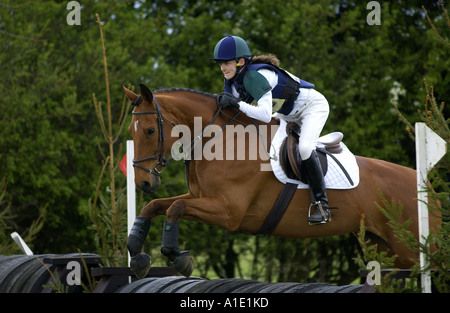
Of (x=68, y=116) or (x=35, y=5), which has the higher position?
(x=35, y=5)

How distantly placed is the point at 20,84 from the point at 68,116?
127 cm

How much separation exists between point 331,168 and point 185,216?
3.85 feet

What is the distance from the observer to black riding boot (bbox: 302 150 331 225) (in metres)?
4.79

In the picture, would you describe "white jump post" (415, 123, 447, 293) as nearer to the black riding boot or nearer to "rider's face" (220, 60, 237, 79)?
the black riding boot

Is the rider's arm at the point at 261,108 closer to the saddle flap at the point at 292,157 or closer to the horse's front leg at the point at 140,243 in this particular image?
the saddle flap at the point at 292,157

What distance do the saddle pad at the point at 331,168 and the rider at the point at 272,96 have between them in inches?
5.8

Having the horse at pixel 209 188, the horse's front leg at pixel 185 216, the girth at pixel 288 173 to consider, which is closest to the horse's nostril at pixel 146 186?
the horse at pixel 209 188

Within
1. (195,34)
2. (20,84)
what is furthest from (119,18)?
(20,84)

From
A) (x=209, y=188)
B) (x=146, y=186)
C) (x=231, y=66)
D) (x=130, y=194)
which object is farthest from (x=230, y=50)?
(x=130, y=194)

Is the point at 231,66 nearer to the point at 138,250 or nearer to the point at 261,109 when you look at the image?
the point at 261,109

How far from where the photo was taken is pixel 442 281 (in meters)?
3.72

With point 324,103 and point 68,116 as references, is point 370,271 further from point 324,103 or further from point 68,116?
point 68,116

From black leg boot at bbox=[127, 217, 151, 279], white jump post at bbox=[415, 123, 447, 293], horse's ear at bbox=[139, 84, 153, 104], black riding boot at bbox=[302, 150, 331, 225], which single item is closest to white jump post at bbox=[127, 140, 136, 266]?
black leg boot at bbox=[127, 217, 151, 279]

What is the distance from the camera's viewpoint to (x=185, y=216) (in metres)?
4.55
